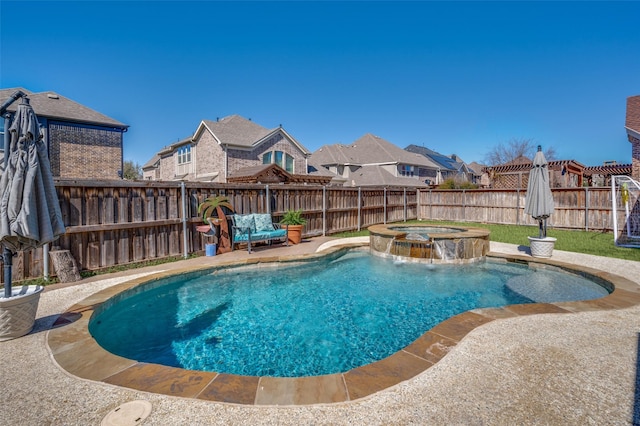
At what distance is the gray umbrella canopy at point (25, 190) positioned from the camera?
346 centimetres

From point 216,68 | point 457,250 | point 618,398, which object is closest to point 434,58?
point 216,68

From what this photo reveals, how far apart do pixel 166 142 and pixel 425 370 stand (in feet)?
129

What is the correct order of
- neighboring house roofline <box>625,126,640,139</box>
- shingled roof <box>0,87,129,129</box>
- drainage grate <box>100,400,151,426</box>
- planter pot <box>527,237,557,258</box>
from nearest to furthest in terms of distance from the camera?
drainage grate <box>100,400,151,426</box>, planter pot <box>527,237,557,258</box>, neighboring house roofline <box>625,126,640,139</box>, shingled roof <box>0,87,129,129</box>

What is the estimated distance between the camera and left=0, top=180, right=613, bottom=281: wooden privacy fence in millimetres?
6516

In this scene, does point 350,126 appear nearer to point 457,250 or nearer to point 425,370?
point 457,250

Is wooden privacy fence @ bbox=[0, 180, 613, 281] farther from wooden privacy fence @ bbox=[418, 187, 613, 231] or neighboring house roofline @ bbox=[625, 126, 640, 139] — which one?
neighboring house roofline @ bbox=[625, 126, 640, 139]

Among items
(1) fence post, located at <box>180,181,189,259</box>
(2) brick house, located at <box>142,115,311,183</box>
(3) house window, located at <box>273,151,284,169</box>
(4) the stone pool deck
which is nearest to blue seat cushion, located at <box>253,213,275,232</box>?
(1) fence post, located at <box>180,181,189,259</box>

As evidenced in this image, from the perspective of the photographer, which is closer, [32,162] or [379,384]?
[379,384]

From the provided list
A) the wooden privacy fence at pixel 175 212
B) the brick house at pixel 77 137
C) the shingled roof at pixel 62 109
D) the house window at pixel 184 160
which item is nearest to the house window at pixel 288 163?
the house window at pixel 184 160

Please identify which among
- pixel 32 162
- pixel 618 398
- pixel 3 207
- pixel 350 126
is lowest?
pixel 618 398

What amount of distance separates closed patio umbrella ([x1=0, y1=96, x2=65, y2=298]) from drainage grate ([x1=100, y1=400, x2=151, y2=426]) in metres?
2.54

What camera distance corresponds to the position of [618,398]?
8.09 ft

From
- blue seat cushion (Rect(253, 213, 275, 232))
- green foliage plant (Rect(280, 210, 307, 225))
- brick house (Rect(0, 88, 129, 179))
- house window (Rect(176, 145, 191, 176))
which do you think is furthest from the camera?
house window (Rect(176, 145, 191, 176))

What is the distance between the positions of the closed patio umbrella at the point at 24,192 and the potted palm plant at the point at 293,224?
7156 mm
